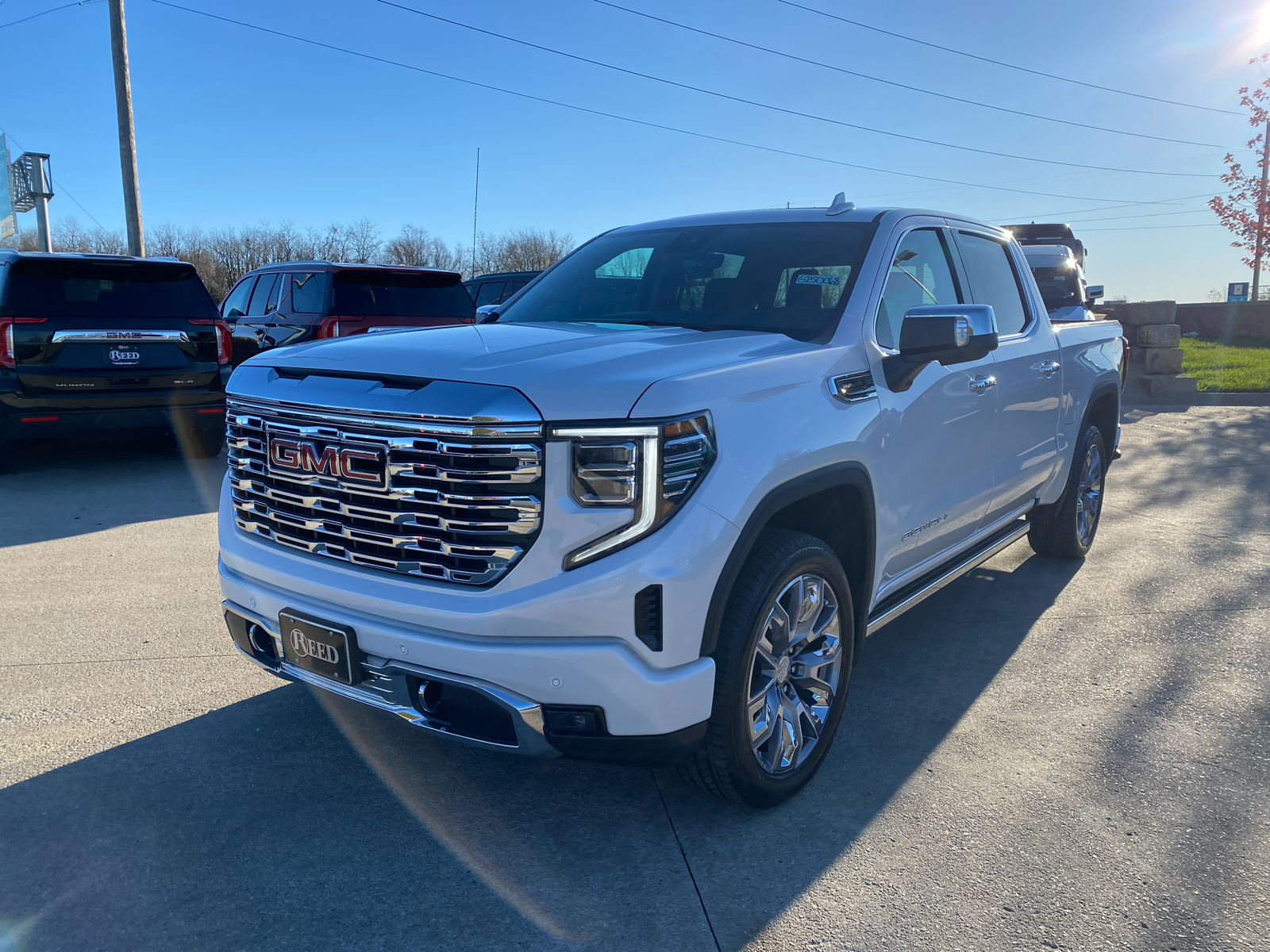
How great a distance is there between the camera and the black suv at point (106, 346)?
7543 mm

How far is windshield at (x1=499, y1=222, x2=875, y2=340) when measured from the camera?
3600mm

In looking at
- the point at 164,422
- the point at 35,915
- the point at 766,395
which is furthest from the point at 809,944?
the point at 164,422

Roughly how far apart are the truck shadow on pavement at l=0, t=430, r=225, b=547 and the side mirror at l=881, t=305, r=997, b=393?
5544mm

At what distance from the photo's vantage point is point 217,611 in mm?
4809

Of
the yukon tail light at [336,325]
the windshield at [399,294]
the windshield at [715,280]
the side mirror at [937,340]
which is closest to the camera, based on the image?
the side mirror at [937,340]

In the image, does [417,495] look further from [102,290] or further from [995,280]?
[102,290]

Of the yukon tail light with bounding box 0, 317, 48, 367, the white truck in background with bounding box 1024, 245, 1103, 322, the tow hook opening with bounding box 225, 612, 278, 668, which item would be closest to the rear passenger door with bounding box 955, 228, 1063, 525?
the tow hook opening with bounding box 225, 612, 278, 668

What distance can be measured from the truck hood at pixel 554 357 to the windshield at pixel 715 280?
0.30 metres

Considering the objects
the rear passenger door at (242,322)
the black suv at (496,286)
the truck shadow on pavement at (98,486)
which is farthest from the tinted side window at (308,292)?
the black suv at (496,286)

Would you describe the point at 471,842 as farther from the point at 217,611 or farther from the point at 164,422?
the point at 164,422

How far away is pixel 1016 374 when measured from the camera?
14.9 ft

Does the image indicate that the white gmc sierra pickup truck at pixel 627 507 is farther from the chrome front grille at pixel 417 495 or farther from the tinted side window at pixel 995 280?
the tinted side window at pixel 995 280

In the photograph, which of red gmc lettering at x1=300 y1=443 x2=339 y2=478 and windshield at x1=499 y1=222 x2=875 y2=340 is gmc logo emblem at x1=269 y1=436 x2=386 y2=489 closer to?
red gmc lettering at x1=300 y1=443 x2=339 y2=478

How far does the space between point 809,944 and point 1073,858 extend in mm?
942
